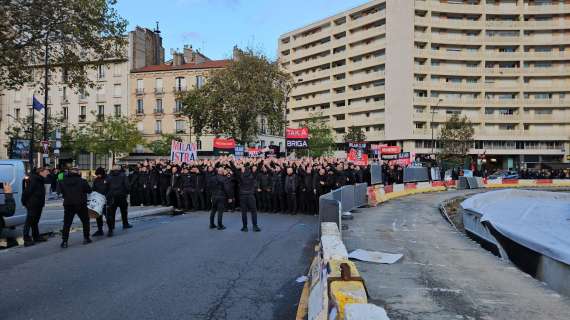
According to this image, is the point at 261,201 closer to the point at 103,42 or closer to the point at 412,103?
the point at 103,42

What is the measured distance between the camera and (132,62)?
66.4 m

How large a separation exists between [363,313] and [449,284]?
176 inches

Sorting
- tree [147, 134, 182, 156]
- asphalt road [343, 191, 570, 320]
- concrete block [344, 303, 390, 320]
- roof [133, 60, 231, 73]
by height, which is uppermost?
roof [133, 60, 231, 73]

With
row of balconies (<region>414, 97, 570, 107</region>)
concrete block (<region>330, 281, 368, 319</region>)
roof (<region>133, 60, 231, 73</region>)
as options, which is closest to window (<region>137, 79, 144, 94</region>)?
roof (<region>133, 60, 231, 73</region>)

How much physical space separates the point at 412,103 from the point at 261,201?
59732 millimetres

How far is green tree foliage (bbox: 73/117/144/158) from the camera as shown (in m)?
56.1

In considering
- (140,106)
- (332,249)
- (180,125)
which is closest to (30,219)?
(332,249)

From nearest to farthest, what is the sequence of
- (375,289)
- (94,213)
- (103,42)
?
1. (375,289)
2. (94,213)
3. (103,42)

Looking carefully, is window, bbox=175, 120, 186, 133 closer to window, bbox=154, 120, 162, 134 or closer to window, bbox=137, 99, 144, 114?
window, bbox=154, 120, 162, 134

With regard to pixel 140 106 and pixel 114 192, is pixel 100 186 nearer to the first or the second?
pixel 114 192

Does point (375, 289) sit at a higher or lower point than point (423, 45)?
lower

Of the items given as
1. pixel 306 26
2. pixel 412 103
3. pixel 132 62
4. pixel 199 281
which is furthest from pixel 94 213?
pixel 306 26

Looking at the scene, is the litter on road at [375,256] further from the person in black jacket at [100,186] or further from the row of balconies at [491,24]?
the row of balconies at [491,24]

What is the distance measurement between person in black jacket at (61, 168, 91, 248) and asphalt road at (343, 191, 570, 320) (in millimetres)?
5658
